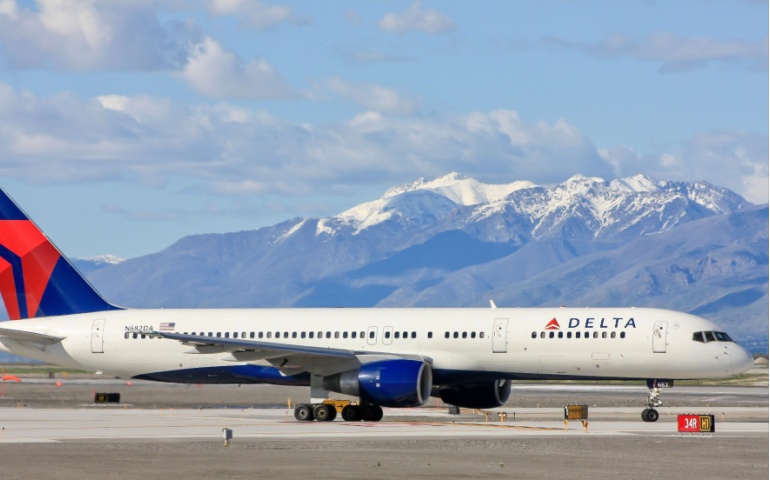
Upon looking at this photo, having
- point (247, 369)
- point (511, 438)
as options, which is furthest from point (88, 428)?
point (511, 438)

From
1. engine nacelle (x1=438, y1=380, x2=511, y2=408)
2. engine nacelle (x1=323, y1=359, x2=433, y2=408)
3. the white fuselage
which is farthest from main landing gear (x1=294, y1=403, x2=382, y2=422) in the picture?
engine nacelle (x1=438, y1=380, x2=511, y2=408)

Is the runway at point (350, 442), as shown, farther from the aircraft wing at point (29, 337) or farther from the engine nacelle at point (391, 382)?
the aircraft wing at point (29, 337)

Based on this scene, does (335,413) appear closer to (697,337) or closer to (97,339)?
A: (97,339)

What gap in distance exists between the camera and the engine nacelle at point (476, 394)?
55031 mm

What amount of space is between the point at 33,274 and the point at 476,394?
746 inches

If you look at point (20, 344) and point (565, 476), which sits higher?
point (20, 344)

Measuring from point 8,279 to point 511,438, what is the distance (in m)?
24.9

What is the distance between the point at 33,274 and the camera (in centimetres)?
5950

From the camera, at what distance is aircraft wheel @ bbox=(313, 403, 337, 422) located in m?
53.5

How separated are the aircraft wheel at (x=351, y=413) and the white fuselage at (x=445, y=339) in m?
2.58

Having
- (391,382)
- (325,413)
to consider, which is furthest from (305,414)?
(391,382)

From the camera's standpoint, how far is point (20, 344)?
59250 millimetres

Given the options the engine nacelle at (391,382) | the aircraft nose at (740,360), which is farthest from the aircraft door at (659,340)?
the engine nacelle at (391,382)

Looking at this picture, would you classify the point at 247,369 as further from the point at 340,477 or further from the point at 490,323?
the point at 340,477
